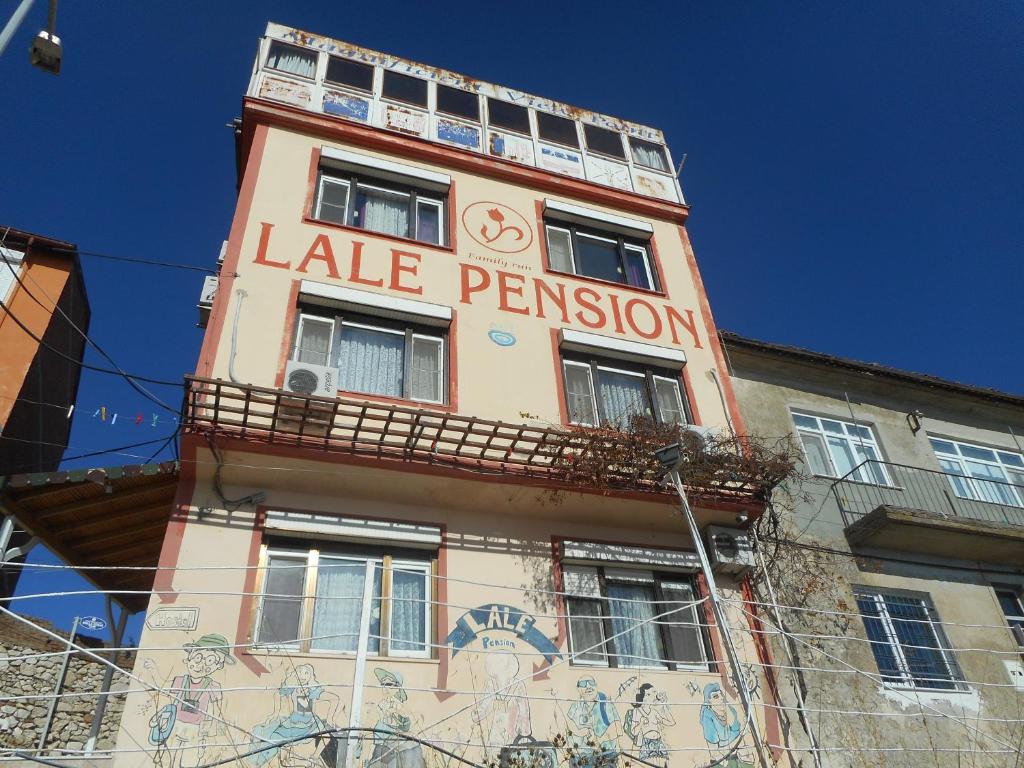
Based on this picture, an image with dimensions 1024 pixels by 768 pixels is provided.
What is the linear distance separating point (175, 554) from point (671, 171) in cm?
1272

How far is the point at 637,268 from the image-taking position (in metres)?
14.3

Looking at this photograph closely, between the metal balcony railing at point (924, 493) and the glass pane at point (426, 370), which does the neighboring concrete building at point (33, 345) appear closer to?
the glass pane at point (426, 370)

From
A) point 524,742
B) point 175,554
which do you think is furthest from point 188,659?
point 524,742

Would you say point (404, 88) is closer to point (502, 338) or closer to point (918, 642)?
point (502, 338)

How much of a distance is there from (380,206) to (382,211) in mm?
123

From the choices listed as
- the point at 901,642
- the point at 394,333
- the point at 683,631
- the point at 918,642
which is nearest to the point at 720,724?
the point at 683,631

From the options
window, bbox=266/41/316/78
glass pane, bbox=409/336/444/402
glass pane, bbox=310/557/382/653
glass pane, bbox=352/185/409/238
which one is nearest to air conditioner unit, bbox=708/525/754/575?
glass pane, bbox=409/336/444/402

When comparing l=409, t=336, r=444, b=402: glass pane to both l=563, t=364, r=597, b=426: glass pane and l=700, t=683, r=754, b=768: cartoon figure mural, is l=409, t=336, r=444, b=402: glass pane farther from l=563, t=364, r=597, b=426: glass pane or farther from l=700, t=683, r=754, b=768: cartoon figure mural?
l=700, t=683, r=754, b=768: cartoon figure mural

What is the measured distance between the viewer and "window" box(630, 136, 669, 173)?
640 inches

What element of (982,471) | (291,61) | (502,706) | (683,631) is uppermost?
(291,61)

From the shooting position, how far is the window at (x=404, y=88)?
14655 mm

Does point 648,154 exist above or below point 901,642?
above

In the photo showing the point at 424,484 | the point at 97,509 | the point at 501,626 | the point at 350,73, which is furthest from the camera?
the point at 350,73

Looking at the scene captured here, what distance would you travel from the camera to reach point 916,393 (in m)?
15.4
